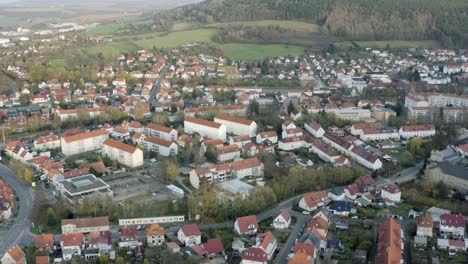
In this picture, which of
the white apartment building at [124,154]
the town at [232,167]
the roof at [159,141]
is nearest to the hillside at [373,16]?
the town at [232,167]

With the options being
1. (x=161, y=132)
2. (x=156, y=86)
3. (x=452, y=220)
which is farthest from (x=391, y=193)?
Result: (x=156, y=86)

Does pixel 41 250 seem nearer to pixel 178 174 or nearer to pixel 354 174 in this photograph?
pixel 178 174

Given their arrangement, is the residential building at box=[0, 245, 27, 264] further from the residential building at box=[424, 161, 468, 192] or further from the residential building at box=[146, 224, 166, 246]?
the residential building at box=[424, 161, 468, 192]

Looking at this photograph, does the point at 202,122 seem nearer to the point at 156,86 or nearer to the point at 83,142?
the point at 83,142

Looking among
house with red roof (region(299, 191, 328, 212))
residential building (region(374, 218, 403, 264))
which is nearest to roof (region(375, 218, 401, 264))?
residential building (region(374, 218, 403, 264))

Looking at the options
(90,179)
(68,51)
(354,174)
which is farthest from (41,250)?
(68,51)

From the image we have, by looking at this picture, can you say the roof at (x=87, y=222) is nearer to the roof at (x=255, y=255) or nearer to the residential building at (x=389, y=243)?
the roof at (x=255, y=255)

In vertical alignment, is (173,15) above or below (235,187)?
above
